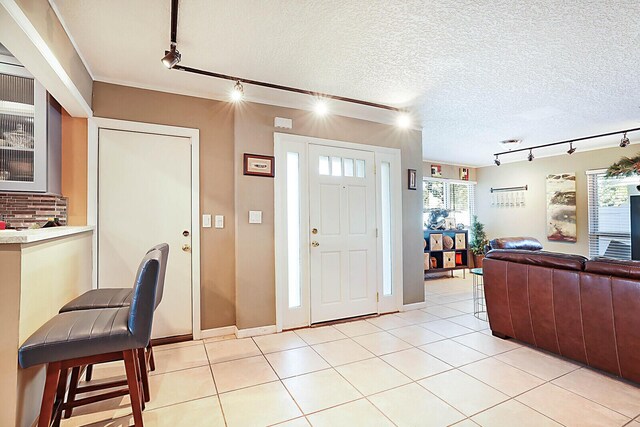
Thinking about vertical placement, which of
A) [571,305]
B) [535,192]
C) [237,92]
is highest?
[237,92]

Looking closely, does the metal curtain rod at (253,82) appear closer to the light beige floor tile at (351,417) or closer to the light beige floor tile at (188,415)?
the light beige floor tile at (188,415)

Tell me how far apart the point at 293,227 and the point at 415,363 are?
1.77 m

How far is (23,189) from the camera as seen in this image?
2307 mm

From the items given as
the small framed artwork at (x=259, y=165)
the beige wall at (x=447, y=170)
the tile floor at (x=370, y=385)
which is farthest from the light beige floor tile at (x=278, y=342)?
the beige wall at (x=447, y=170)

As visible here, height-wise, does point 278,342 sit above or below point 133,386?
below

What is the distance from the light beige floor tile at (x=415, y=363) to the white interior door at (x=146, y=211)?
2006mm

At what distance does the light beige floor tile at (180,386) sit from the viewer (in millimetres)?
2031

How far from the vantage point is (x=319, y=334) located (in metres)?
3.21

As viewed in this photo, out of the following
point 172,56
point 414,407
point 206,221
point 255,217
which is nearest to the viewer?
point 414,407

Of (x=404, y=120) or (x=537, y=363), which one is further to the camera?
(x=404, y=120)

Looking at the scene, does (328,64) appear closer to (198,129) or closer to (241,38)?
(241,38)

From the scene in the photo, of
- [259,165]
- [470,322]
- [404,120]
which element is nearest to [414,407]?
[470,322]

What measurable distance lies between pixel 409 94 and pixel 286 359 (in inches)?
112

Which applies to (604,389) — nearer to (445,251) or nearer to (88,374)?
(88,374)
